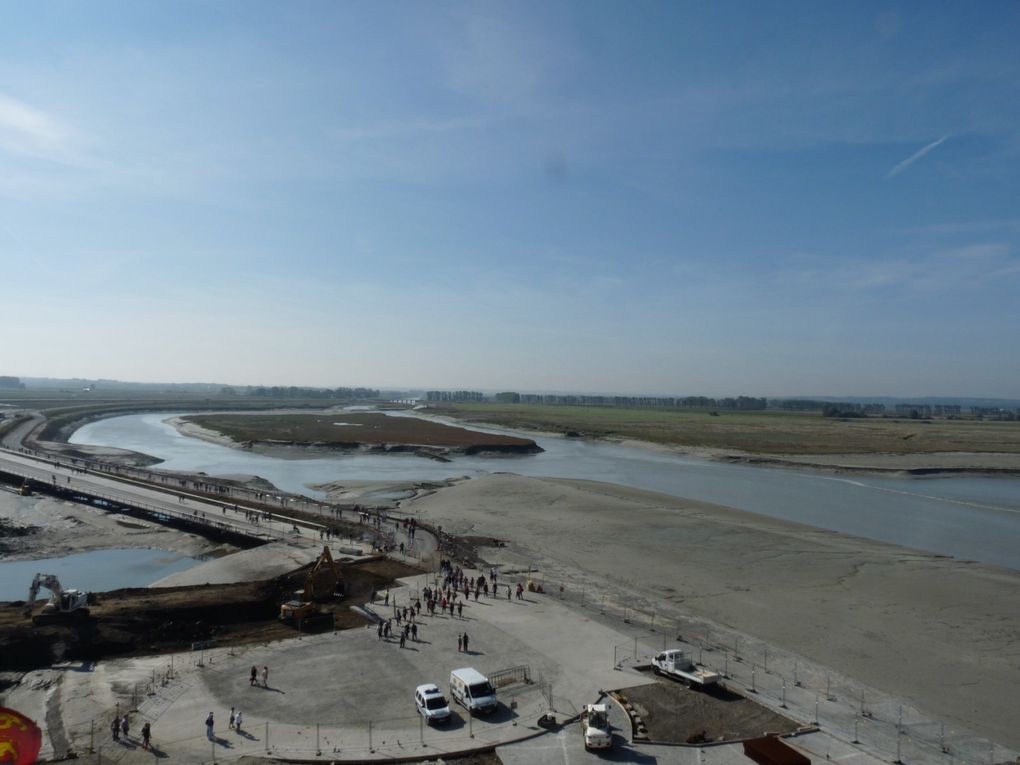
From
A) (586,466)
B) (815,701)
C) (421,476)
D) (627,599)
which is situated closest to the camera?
(815,701)

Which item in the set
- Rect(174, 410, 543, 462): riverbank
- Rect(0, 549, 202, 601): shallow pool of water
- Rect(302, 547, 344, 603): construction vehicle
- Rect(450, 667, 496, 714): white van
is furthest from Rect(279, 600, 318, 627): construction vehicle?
Rect(174, 410, 543, 462): riverbank

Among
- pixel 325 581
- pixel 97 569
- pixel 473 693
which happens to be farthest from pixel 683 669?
pixel 97 569

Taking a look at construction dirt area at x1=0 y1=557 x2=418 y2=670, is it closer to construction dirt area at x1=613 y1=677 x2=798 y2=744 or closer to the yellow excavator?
the yellow excavator

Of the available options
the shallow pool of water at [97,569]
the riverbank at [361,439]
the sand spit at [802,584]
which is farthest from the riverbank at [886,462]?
the shallow pool of water at [97,569]

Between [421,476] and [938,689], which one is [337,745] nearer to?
[938,689]

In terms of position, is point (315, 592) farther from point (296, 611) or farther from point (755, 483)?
point (755, 483)

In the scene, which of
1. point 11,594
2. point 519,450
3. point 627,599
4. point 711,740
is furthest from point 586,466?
point 711,740

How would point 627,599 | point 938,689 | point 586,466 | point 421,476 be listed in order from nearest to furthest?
point 938,689 → point 627,599 → point 421,476 → point 586,466
